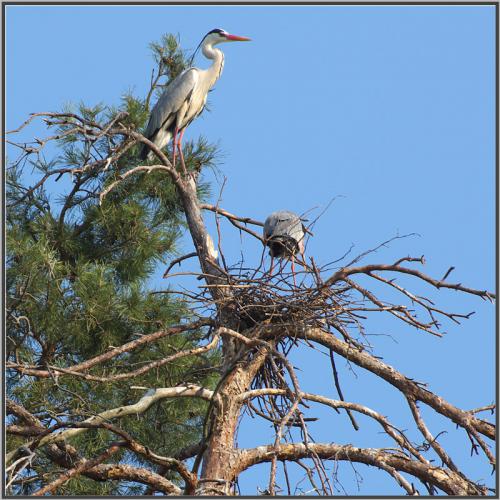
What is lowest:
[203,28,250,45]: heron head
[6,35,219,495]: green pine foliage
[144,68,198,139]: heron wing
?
[6,35,219,495]: green pine foliage

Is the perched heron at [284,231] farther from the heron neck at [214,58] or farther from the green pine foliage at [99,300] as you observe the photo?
the heron neck at [214,58]

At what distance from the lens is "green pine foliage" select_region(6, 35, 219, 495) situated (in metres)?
5.95

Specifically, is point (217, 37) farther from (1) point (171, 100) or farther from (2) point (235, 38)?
(1) point (171, 100)

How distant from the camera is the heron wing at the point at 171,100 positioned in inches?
271

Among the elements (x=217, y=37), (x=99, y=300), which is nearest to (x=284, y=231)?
(x=99, y=300)

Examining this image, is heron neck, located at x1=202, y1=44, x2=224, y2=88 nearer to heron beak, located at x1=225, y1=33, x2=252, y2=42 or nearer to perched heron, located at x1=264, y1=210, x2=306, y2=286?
heron beak, located at x1=225, y1=33, x2=252, y2=42

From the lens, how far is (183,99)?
696cm

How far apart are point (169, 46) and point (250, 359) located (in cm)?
313

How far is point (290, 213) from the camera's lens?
627 centimetres

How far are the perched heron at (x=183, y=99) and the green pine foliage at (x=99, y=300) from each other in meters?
0.24

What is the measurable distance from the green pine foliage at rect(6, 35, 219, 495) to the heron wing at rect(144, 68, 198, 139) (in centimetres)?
21

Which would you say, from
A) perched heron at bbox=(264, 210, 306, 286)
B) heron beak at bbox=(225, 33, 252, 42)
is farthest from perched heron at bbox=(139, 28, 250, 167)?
perched heron at bbox=(264, 210, 306, 286)

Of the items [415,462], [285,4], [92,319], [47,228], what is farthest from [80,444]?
[285,4]

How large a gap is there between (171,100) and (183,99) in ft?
0.29
